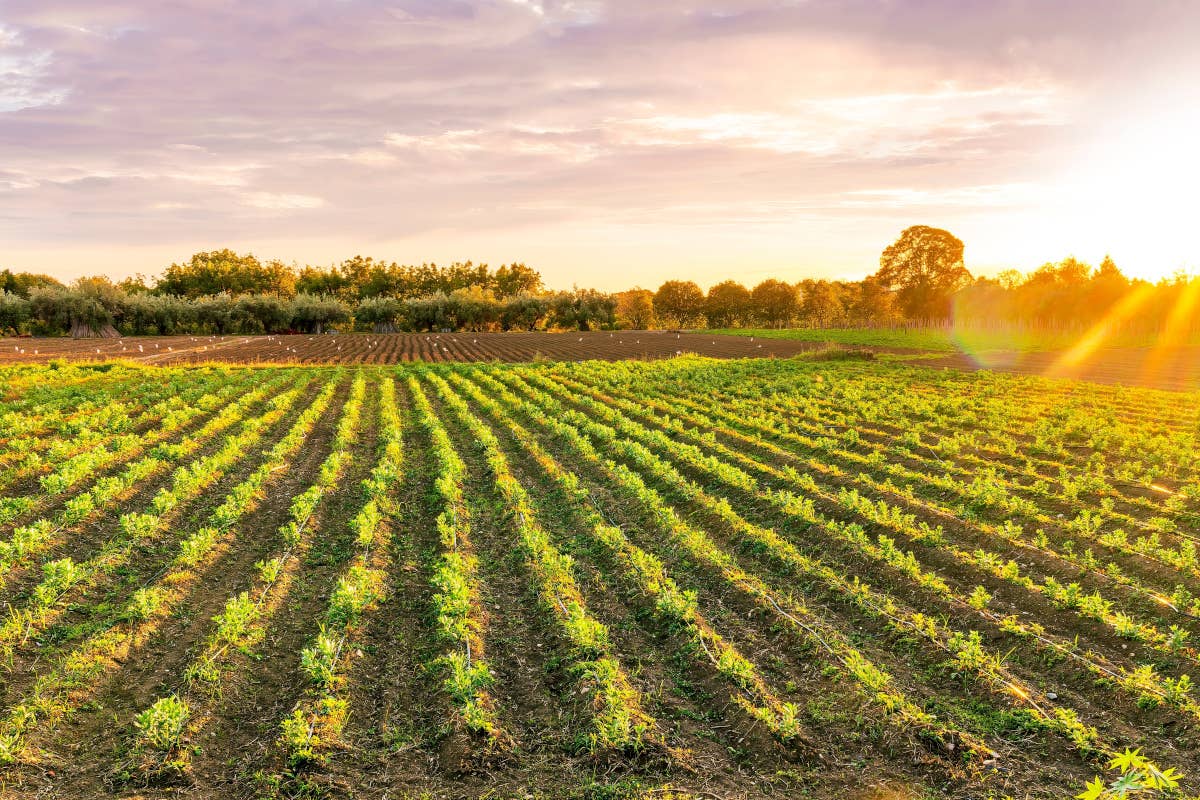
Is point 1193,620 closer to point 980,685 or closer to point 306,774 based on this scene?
point 980,685

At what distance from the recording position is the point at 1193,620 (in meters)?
8.82

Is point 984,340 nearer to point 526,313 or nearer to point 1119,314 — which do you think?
point 1119,314

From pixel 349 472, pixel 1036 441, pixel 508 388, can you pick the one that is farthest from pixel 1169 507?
pixel 508 388

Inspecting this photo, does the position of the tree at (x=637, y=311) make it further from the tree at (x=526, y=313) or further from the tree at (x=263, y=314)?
the tree at (x=263, y=314)

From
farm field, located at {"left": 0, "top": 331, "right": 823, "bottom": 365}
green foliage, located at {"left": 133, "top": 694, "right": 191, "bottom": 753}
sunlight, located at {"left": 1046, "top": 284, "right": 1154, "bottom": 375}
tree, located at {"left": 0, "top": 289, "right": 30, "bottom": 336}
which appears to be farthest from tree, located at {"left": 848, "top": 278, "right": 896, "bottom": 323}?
green foliage, located at {"left": 133, "top": 694, "right": 191, "bottom": 753}

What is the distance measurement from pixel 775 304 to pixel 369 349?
283 ft

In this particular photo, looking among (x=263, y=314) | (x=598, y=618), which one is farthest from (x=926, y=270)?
(x=598, y=618)

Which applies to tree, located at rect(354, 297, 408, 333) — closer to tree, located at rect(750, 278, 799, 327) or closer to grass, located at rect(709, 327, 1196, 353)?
grass, located at rect(709, 327, 1196, 353)

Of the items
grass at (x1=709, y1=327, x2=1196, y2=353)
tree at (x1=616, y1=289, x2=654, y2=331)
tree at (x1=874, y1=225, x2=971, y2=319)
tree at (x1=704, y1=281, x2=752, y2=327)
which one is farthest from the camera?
tree at (x1=704, y1=281, x2=752, y2=327)

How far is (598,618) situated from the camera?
9.37 m

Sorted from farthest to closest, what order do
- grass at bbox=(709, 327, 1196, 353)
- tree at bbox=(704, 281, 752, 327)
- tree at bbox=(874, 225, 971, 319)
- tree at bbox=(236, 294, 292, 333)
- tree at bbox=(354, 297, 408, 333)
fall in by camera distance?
tree at bbox=(704, 281, 752, 327) → tree at bbox=(874, 225, 971, 319) → tree at bbox=(354, 297, 408, 333) → tree at bbox=(236, 294, 292, 333) → grass at bbox=(709, 327, 1196, 353)

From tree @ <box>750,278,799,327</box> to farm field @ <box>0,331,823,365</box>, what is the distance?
57415 millimetres

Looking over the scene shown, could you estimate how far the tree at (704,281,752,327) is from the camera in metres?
128

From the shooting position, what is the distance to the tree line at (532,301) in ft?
244
